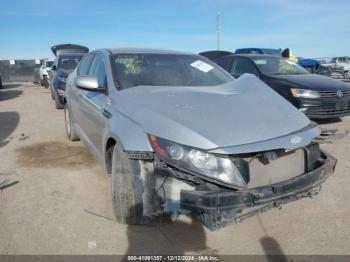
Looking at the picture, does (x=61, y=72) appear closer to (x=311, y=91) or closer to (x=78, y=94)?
(x=78, y=94)

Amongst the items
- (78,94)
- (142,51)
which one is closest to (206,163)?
(142,51)

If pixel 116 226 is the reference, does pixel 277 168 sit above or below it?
above

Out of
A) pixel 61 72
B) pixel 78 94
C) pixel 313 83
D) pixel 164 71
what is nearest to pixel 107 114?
pixel 164 71

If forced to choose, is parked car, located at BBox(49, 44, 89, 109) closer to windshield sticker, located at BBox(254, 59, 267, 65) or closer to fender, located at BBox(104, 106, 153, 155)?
windshield sticker, located at BBox(254, 59, 267, 65)

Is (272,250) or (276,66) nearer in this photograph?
(272,250)

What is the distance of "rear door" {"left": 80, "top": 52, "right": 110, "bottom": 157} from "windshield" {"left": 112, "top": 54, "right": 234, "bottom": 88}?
23 centimetres

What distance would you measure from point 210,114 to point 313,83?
487 cm

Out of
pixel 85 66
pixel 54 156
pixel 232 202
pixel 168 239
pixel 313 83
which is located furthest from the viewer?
pixel 313 83

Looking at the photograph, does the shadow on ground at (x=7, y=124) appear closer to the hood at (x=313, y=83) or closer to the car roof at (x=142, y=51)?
the car roof at (x=142, y=51)

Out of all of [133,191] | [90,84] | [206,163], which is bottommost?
[133,191]

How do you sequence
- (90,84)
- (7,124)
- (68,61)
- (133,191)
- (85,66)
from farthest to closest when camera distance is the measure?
(68,61) < (7,124) < (85,66) < (90,84) < (133,191)

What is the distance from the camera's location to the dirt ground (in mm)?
2814

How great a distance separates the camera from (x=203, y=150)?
243cm

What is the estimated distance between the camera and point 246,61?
8.02 meters
